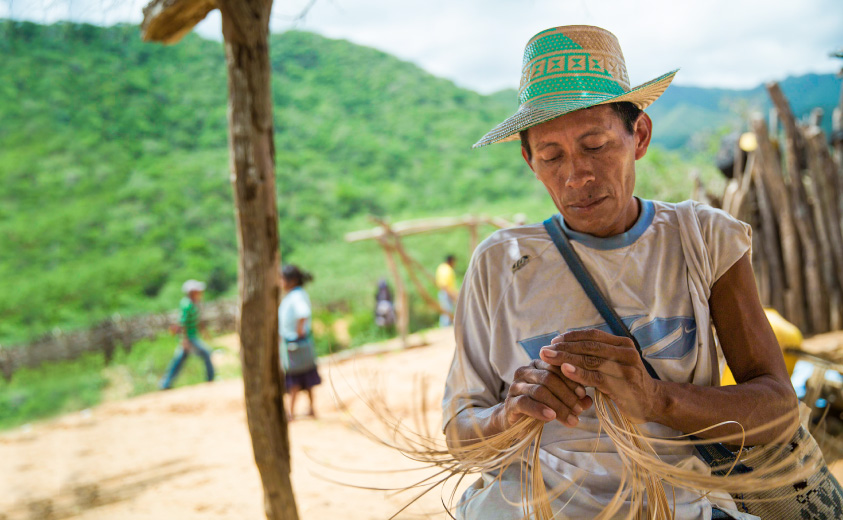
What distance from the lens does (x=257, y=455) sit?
2486 mm

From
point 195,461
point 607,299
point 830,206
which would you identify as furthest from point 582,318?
point 830,206

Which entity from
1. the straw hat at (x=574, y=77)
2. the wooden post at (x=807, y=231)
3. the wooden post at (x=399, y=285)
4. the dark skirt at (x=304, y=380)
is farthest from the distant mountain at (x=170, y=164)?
the straw hat at (x=574, y=77)

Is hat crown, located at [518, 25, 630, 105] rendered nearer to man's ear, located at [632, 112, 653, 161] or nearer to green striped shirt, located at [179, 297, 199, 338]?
man's ear, located at [632, 112, 653, 161]

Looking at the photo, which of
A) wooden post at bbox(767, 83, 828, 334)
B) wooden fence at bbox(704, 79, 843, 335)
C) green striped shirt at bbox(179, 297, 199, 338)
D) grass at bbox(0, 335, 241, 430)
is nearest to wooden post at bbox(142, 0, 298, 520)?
wooden fence at bbox(704, 79, 843, 335)

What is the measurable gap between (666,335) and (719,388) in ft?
0.49

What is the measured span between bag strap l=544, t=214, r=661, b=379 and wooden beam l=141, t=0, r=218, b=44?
188 centimetres

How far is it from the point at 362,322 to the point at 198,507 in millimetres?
10728

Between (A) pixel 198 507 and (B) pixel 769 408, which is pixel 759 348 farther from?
(A) pixel 198 507

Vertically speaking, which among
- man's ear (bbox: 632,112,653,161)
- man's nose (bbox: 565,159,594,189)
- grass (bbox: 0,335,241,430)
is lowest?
grass (bbox: 0,335,241,430)

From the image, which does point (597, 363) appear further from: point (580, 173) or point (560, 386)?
point (580, 173)

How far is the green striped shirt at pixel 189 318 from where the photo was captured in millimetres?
8398

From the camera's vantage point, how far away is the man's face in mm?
1272

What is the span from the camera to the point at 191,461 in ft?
17.7

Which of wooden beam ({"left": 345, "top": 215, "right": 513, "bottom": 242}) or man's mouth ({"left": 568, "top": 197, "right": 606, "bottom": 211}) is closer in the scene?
man's mouth ({"left": 568, "top": 197, "right": 606, "bottom": 211})
